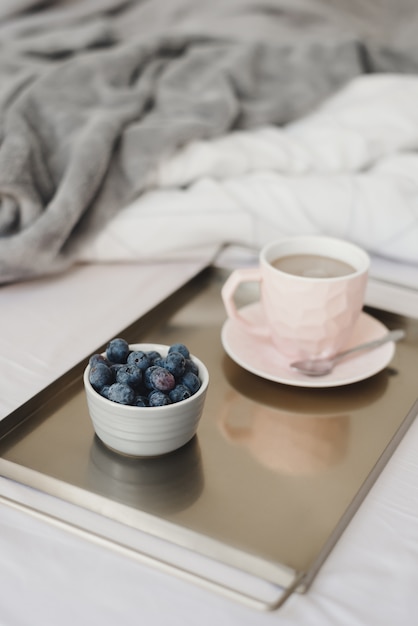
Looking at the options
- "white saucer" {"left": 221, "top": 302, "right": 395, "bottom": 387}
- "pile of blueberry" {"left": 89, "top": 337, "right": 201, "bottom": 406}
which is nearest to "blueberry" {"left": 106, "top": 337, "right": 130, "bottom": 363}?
"pile of blueberry" {"left": 89, "top": 337, "right": 201, "bottom": 406}

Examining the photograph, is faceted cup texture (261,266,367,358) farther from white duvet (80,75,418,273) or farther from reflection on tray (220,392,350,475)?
white duvet (80,75,418,273)

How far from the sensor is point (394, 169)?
0.91 metres

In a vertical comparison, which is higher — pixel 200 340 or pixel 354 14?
pixel 354 14

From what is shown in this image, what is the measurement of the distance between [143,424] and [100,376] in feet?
0.16

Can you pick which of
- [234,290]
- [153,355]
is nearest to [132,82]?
[234,290]

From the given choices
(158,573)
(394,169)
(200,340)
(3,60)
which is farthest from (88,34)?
(158,573)

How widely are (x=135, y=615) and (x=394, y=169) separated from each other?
2.22 ft

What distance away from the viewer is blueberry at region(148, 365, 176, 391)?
0.49m

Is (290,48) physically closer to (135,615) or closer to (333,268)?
(333,268)

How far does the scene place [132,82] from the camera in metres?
1.07

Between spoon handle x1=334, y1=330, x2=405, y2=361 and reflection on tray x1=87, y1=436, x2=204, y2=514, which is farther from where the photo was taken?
spoon handle x1=334, y1=330, x2=405, y2=361

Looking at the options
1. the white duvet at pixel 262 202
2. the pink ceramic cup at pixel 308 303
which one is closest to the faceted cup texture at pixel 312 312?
the pink ceramic cup at pixel 308 303

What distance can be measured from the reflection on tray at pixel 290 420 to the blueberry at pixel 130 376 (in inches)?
3.3

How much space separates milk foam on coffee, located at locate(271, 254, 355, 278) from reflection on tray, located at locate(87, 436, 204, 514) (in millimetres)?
199
